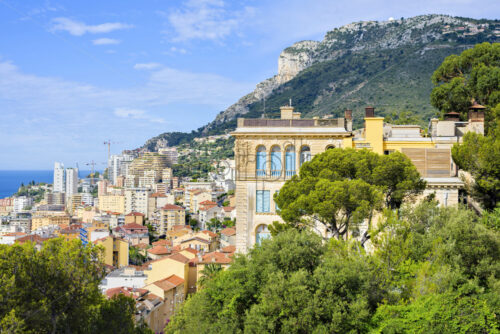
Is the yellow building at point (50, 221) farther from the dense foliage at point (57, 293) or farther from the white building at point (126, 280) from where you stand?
the dense foliage at point (57, 293)

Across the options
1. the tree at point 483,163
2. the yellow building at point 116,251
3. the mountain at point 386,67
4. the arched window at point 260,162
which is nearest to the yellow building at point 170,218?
the mountain at point 386,67

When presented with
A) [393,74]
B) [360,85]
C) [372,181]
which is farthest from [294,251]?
[360,85]

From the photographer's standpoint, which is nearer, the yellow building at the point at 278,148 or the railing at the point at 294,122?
the yellow building at the point at 278,148

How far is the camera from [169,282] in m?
40.8

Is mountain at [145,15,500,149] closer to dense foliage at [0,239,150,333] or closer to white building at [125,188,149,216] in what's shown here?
white building at [125,188,149,216]

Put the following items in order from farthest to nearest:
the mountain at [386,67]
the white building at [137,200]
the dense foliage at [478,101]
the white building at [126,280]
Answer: the white building at [137,200]
the mountain at [386,67]
the white building at [126,280]
the dense foliage at [478,101]

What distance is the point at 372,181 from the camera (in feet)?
65.8

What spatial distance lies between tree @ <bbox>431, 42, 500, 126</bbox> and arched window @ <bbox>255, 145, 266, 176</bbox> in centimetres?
1250

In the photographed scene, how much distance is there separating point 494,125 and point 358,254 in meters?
13.2

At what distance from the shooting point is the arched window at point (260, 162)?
80.6ft

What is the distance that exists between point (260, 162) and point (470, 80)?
13.9 m

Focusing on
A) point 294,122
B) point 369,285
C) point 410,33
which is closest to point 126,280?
point 294,122

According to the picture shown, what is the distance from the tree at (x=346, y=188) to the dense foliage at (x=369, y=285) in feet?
6.96

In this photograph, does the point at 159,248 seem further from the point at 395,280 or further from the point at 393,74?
the point at 393,74
